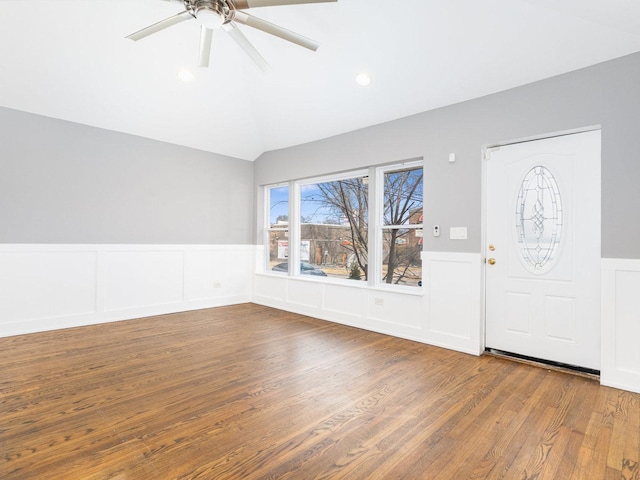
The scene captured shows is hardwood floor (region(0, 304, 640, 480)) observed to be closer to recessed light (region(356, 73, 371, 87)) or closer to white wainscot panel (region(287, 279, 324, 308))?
white wainscot panel (region(287, 279, 324, 308))

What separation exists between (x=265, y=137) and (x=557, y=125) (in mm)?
3954

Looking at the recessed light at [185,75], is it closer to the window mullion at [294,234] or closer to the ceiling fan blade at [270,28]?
the ceiling fan blade at [270,28]

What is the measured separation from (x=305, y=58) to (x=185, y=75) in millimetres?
1489

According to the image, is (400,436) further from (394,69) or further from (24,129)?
(24,129)

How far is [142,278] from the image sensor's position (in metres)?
4.86

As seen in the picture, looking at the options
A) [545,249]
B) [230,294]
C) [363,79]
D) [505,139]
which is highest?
[363,79]

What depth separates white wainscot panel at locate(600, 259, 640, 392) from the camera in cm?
262

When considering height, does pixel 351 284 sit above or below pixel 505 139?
below

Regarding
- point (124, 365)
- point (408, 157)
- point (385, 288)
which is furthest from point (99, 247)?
point (408, 157)

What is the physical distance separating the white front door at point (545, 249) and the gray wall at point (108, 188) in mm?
4112

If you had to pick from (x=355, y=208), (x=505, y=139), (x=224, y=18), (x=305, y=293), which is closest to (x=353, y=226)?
(x=355, y=208)

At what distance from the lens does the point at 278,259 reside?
5.92 metres

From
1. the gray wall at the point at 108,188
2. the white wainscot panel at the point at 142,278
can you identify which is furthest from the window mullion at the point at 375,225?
the white wainscot panel at the point at 142,278

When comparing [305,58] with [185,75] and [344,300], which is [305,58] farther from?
[344,300]
